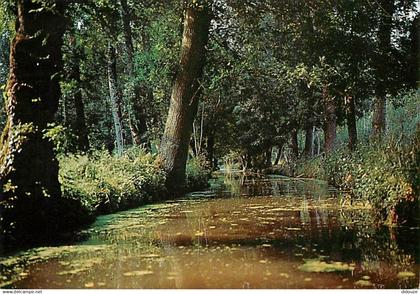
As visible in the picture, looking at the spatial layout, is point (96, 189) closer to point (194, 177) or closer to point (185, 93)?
point (185, 93)

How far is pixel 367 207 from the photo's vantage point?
6.74 metres

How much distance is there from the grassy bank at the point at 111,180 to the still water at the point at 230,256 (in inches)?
23.4

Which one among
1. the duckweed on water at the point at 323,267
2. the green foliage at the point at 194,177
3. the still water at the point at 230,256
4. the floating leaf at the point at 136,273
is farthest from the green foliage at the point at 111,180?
the duckweed on water at the point at 323,267

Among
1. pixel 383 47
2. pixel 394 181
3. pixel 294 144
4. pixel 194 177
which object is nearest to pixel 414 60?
pixel 383 47

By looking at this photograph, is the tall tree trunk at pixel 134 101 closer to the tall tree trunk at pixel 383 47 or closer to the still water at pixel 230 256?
the tall tree trunk at pixel 383 47

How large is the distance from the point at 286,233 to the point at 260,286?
1959mm

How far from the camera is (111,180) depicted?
24.5 ft

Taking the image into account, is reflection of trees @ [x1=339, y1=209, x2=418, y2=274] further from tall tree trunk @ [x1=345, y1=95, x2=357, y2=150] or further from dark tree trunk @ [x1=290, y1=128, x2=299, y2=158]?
dark tree trunk @ [x1=290, y1=128, x2=299, y2=158]

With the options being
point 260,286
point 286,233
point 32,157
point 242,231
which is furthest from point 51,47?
point 260,286

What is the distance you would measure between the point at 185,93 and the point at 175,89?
0.25 m

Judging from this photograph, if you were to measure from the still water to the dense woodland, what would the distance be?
0.61 m

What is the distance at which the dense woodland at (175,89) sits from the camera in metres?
5.11

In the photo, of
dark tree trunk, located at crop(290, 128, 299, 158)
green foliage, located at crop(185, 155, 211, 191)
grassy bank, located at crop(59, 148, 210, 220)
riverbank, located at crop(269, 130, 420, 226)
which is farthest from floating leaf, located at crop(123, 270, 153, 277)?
dark tree trunk, located at crop(290, 128, 299, 158)

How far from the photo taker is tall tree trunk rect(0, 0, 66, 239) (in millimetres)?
4910
